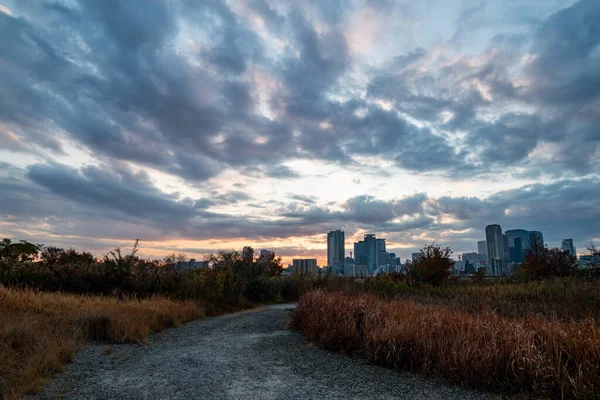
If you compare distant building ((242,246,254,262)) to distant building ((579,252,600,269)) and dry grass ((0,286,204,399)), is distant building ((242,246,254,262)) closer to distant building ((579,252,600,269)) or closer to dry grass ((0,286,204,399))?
dry grass ((0,286,204,399))

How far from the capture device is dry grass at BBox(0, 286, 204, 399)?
5754 mm

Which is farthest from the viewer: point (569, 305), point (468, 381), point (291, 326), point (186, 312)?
point (186, 312)

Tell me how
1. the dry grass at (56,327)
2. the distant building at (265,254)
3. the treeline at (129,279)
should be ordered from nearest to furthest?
the dry grass at (56,327) < the treeline at (129,279) < the distant building at (265,254)

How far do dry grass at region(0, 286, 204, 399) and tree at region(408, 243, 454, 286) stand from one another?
35.2 ft

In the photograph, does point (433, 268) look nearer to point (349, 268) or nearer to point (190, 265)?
point (190, 265)

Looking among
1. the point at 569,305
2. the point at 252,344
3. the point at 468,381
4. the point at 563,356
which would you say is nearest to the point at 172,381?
the point at 252,344

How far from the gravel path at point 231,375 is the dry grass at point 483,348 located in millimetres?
307

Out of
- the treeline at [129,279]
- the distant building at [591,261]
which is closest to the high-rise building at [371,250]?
the distant building at [591,261]

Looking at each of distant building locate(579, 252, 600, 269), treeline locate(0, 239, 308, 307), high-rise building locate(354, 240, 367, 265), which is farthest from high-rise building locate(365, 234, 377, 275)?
treeline locate(0, 239, 308, 307)

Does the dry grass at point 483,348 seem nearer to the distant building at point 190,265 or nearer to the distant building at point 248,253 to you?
the distant building at point 190,265

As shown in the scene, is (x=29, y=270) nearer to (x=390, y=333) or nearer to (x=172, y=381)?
(x=172, y=381)

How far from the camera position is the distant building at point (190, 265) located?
18.3 m

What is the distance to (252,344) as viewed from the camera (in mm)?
8367

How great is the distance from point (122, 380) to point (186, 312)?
6233 mm
